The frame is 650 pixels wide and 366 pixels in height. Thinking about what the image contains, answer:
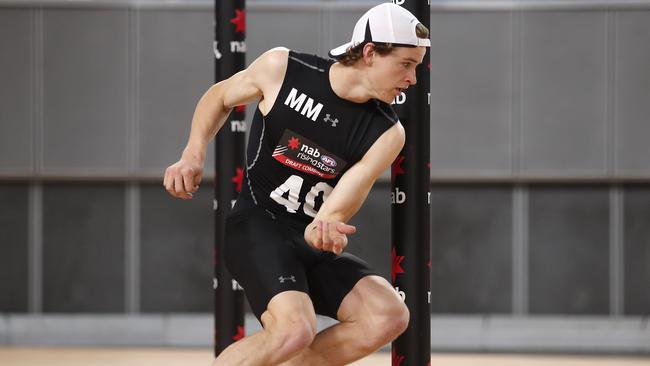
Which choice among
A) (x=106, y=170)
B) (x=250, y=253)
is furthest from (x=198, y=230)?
(x=250, y=253)

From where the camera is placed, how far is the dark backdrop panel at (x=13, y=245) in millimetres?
8789

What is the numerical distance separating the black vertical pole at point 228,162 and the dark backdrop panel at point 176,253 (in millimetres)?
3972

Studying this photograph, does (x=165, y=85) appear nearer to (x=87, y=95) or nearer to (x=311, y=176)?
(x=87, y=95)

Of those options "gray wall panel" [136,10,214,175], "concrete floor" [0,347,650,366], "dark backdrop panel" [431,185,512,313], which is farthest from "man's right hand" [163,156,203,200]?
"dark backdrop panel" [431,185,512,313]

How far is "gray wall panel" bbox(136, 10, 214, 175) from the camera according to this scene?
862 centimetres

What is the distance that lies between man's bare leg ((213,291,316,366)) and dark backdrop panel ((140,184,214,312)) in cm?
516

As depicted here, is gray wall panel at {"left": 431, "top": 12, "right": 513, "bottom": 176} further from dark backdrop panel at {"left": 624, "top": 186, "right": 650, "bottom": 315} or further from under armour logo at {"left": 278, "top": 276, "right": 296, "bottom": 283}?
under armour logo at {"left": 278, "top": 276, "right": 296, "bottom": 283}

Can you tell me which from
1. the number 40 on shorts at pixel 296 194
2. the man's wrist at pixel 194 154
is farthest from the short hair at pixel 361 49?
the man's wrist at pixel 194 154

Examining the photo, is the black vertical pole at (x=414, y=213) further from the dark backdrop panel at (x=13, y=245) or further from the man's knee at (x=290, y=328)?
the dark backdrop panel at (x=13, y=245)

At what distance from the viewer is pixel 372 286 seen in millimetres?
3820

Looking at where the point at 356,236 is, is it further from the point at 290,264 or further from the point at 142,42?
the point at 290,264

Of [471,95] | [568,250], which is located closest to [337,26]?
[471,95]

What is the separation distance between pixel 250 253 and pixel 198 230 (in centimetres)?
511

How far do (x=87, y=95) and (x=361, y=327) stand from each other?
5.53 metres
